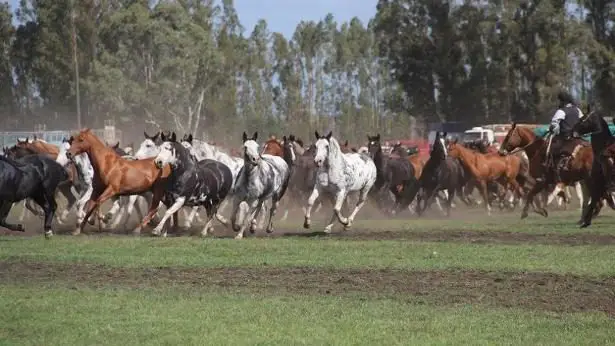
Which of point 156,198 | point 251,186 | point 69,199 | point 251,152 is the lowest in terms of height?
point 69,199

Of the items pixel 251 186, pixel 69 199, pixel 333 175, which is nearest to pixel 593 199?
pixel 333 175

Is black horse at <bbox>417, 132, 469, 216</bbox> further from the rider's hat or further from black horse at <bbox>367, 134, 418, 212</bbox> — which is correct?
the rider's hat

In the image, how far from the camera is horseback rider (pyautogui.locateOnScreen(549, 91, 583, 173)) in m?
25.9

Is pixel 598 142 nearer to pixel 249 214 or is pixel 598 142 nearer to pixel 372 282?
pixel 249 214

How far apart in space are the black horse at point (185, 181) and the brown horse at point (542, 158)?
8.50m

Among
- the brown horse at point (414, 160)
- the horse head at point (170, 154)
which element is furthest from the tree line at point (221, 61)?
the horse head at point (170, 154)

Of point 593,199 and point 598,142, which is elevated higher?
point 598,142

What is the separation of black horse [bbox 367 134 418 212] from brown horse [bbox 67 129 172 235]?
30.0ft

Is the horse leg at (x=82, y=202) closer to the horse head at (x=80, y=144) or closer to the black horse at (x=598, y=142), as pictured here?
the horse head at (x=80, y=144)

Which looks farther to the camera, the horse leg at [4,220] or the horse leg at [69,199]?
the horse leg at [69,199]

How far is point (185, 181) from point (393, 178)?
34.6ft

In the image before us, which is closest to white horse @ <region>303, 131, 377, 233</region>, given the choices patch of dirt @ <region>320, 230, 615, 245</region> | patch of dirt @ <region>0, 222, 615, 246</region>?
patch of dirt @ <region>0, 222, 615, 246</region>

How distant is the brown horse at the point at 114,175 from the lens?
23.1 m

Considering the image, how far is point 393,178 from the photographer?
32.2 m
